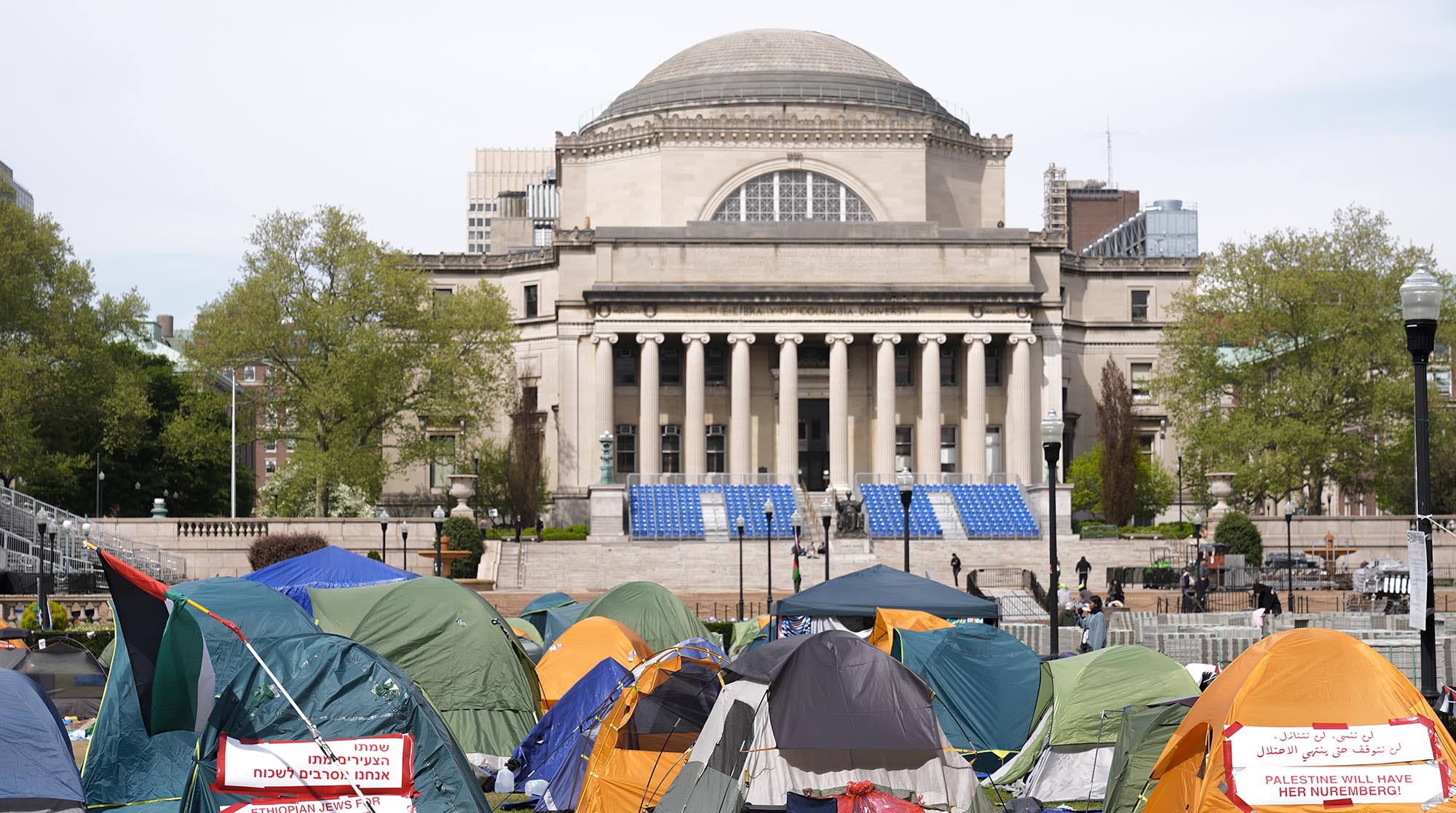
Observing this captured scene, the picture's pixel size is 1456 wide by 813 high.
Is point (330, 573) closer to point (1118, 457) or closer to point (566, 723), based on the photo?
point (566, 723)

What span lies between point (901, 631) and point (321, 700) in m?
9.30

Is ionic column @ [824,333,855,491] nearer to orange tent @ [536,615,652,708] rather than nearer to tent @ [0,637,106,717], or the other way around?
orange tent @ [536,615,652,708]

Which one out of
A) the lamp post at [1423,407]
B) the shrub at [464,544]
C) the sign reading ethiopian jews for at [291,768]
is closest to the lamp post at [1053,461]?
the lamp post at [1423,407]

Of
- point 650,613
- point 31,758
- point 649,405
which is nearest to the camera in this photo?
point 31,758

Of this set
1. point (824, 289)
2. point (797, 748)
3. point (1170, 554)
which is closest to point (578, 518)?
point (824, 289)

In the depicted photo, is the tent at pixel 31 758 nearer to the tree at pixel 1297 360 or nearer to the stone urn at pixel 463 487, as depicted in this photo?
the stone urn at pixel 463 487

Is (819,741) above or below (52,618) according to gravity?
above

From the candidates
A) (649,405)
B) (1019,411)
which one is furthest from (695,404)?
(1019,411)

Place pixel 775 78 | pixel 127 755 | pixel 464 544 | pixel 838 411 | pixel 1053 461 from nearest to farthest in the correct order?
pixel 127 755 → pixel 1053 461 → pixel 464 544 → pixel 838 411 → pixel 775 78

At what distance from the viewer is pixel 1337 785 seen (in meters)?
→ 13.9

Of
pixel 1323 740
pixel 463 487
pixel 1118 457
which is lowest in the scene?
pixel 1323 740

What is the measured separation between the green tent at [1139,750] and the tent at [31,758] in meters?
9.43

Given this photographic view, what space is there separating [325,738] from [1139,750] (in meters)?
7.75

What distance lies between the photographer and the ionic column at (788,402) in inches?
2788
